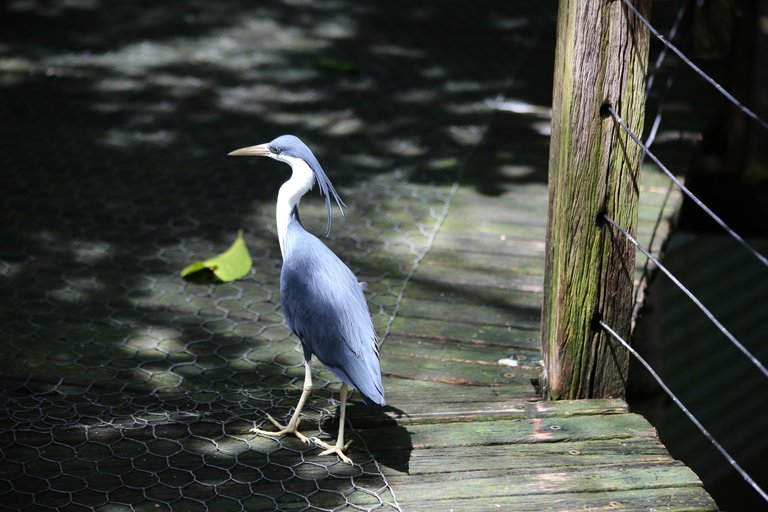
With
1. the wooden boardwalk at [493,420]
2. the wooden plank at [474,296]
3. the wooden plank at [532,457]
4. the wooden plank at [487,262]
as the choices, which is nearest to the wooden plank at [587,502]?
the wooden boardwalk at [493,420]

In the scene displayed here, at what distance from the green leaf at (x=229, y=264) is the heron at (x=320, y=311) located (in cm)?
98

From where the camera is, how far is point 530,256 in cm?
446

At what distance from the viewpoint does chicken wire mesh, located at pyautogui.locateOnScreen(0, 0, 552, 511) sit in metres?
2.96

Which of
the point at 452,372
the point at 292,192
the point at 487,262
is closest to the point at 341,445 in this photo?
the point at 452,372

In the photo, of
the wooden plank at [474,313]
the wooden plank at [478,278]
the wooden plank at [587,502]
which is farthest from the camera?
the wooden plank at [478,278]

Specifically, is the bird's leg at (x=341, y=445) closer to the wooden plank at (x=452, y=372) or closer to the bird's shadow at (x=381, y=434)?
the bird's shadow at (x=381, y=434)

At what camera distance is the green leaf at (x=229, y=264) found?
415 cm

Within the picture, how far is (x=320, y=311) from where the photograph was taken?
10.0 feet

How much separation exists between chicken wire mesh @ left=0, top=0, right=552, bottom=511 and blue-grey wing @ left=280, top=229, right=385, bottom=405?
10.8 inches

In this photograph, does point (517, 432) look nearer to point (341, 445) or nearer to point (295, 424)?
point (341, 445)

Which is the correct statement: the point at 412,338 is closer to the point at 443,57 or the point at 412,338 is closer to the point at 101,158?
the point at 101,158

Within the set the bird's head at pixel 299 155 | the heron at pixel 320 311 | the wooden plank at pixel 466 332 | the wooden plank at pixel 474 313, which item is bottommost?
the wooden plank at pixel 466 332

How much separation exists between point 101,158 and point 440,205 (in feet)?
5.94

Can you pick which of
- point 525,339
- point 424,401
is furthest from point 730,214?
point 424,401
